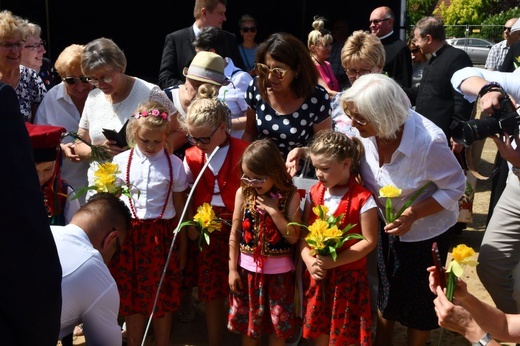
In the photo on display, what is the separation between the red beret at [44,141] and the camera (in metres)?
3.00

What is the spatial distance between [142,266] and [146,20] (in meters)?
8.32

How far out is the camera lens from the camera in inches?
113

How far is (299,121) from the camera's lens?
3.69m

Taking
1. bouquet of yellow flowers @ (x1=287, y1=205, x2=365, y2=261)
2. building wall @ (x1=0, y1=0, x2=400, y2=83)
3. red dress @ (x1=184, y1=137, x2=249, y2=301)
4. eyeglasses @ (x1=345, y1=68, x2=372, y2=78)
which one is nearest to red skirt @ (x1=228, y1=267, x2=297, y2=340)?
red dress @ (x1=184, y1=137, x2=249, y2=301)

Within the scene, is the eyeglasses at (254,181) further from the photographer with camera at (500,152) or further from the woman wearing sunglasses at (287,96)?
the photographer with camera at (500,152)

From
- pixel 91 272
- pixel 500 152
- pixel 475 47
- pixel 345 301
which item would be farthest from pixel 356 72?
pixel 475 47

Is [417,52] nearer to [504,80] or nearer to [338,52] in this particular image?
[338,52]

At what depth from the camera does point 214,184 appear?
142 inches

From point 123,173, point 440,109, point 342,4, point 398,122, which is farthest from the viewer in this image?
point 342,4

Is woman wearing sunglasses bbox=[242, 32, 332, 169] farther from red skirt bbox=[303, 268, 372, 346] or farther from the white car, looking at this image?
the white car

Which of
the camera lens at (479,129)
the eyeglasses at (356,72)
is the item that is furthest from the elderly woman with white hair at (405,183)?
the eyeglasses at (356,72)

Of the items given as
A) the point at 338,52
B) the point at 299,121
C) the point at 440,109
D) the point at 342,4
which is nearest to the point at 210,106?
the point at 299,121

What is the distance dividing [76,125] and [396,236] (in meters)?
2.31

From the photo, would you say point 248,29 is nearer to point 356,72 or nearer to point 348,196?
point 356,72
